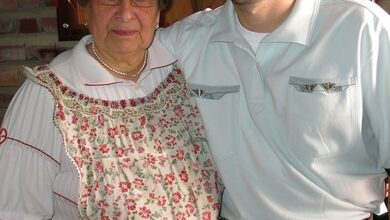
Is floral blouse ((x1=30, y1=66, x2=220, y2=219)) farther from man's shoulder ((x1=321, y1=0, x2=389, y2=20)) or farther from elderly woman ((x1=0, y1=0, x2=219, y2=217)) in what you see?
man's shoulder ((x1=321, y1=0, x2=389, y2=20))

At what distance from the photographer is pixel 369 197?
4.50ft

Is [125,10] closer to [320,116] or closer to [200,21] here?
[200,21]

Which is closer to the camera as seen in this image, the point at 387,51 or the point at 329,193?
the point at 387,51

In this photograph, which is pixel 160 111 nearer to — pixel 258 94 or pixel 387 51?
pixel 258 94

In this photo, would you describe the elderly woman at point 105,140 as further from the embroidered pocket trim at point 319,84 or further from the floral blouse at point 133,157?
the embroidered pocket trim at point 319,84

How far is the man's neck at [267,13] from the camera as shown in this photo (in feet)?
4.56

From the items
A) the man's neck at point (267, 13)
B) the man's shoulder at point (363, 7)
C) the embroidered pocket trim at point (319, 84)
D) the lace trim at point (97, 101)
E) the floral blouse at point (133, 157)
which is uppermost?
the man's shoulder at point (363, 7)

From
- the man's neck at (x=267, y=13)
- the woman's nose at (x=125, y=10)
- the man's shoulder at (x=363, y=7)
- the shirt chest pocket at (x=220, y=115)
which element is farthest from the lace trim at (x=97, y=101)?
the man's shoulder at (x=363, y=7)

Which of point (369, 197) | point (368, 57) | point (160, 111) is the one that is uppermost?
point (368, 57)

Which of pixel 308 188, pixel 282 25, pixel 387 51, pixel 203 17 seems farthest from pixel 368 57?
pixel 203 17

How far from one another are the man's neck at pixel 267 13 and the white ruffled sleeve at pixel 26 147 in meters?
0.58

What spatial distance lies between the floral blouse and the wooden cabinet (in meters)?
0.68

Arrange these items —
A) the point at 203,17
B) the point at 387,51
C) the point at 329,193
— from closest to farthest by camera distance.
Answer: the point at 387,51 → the point at 329,193 → the point at 203,17

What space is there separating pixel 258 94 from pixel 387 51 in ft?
1.10
